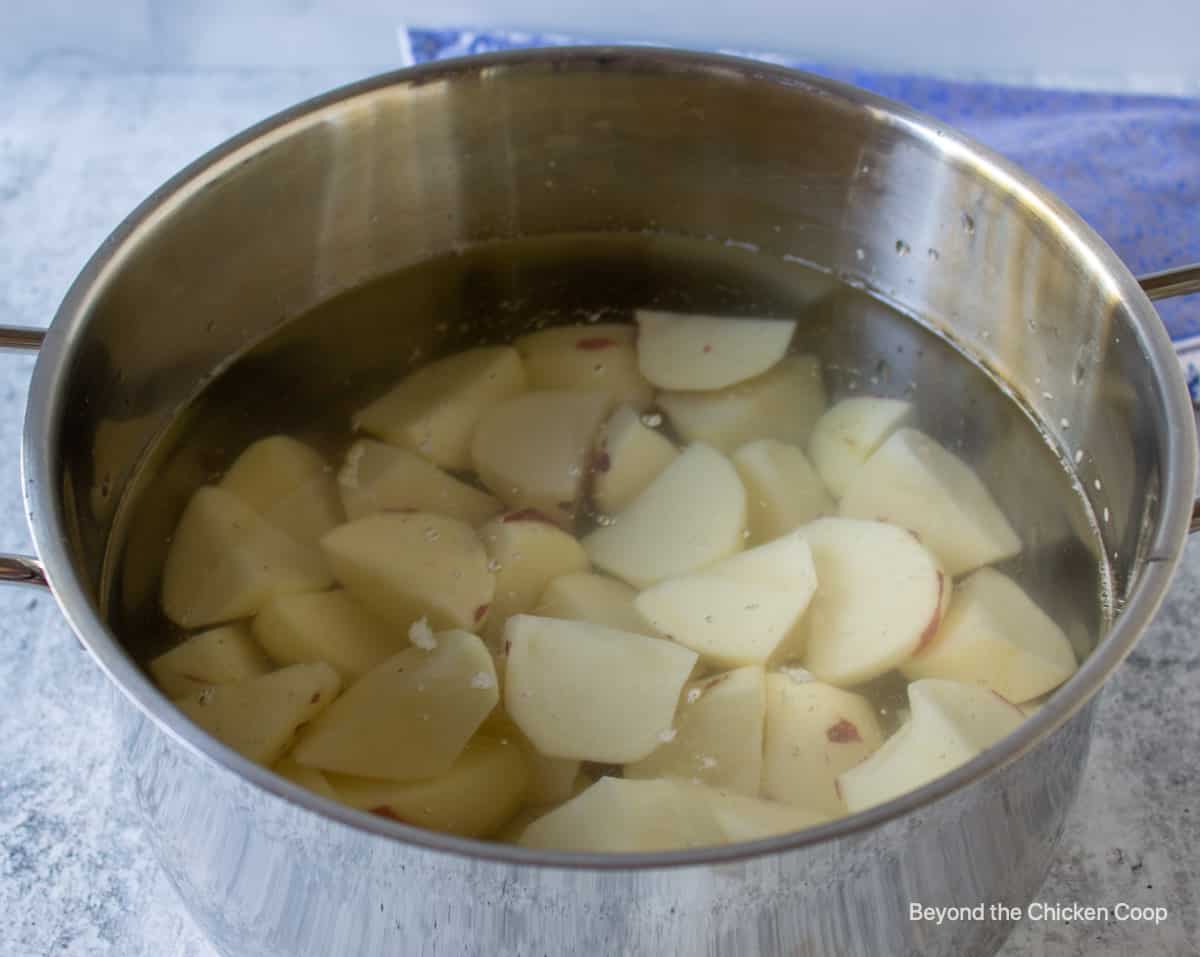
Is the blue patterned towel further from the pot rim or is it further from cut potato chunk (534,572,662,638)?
cut potato chunk (534,572,662,638)

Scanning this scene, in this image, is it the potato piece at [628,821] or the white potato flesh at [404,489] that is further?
the white potato flesh at [404,489]

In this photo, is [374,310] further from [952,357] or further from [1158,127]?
[1158,127]

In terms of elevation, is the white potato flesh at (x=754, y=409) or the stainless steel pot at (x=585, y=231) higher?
the stainless steel pot at (x=585, y=231)

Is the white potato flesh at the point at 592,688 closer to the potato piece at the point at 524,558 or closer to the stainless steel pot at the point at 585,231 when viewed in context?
the potato piece at the point at 524,558

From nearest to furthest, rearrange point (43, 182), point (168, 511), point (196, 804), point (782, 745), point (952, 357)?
point (196, 804) → point (782, 745) → point (168, 511) → point (952, 357) → point (43, 182)

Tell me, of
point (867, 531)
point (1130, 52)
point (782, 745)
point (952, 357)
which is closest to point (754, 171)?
point (952, 357)

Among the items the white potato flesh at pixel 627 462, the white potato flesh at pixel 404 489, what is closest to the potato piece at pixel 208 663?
the white potato flesh at pixel 404 489
